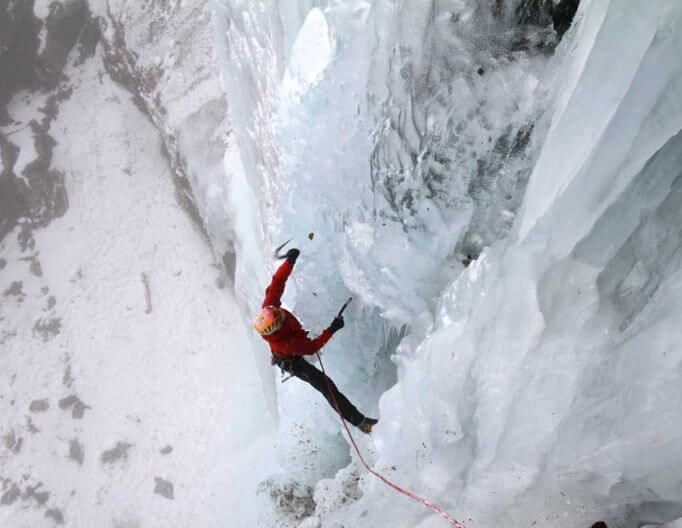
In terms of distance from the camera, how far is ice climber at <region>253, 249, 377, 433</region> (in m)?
2.55

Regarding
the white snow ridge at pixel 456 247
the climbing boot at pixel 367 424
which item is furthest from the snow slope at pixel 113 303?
the climbing boot at pixel 367 424

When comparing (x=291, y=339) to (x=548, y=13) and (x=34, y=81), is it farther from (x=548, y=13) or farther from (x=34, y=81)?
(x=34, y=81)

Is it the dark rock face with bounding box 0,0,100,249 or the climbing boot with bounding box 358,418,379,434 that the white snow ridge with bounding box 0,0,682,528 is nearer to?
the climbing boot with bounding box 358,418,379,434

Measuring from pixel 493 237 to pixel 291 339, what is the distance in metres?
1.21

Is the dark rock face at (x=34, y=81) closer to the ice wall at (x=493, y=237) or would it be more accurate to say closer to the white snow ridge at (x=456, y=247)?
the white snow ridge at (x=456, y=247)

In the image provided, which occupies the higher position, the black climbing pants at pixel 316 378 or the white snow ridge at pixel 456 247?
the white snow ridge at pixel 456 247

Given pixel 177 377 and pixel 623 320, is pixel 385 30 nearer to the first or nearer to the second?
pixel 623 320

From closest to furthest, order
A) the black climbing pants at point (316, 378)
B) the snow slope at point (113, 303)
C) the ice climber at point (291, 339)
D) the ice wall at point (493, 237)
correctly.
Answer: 1. the ice wall at point (493, 237)
2. the ice climber at point (291, 339)
3. the black climbing pants at point (316, 378)
4. the snow slope at point (113, 303)

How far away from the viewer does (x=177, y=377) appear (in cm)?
627

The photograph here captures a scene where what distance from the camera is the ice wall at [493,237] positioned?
1.52 m

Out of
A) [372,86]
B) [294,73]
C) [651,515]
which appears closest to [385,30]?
[372,86]

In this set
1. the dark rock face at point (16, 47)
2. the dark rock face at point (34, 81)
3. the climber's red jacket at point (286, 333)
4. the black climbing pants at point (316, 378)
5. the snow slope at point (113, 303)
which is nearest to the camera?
the climber's red jacket at point (286, 333)

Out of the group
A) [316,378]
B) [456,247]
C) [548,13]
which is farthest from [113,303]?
[548,13]

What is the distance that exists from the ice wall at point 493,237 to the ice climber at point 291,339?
0.24 meters
